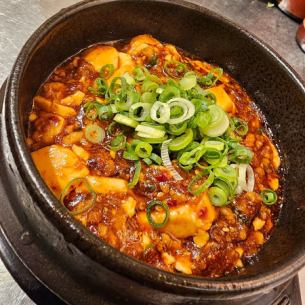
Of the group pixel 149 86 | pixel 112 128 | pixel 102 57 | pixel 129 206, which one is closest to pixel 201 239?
pixel 129 206

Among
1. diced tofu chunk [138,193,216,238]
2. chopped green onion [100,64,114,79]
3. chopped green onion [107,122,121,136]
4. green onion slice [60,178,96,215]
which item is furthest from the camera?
chopped green onion [100,64,114,79]

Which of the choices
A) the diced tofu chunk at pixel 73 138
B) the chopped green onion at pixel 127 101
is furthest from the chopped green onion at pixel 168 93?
the diced tofu chunk at pixel 73 138

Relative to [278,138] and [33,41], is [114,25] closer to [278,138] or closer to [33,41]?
[33,41]

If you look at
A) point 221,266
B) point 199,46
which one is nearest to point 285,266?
point 221,266

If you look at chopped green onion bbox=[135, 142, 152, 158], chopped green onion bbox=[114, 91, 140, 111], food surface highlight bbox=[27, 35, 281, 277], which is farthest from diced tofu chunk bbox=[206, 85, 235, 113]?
chopped green onion bbox=[135, 142, 152, 158]

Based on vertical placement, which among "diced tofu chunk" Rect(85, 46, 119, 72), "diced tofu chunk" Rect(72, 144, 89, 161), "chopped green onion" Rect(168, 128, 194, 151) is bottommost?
"diced tofu chunk" Rect(72, 144, 89, 161)

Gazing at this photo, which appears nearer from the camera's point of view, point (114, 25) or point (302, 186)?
point (302, 186)

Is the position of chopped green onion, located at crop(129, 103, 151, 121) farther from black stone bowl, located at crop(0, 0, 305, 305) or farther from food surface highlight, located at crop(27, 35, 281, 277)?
black stone bowl, located at crop(0, 0, 305, 305)

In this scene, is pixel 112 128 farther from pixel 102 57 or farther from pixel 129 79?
pixel 102 57
